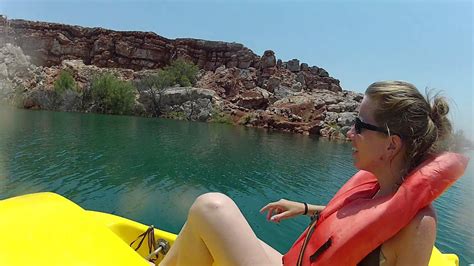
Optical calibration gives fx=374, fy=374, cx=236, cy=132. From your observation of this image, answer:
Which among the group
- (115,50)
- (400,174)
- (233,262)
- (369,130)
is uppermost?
(115,50)

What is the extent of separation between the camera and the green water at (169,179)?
7.57 m

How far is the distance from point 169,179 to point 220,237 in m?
9.00

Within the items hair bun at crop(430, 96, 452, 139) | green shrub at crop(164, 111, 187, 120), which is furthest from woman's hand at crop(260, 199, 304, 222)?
green shrub at crop(164, 111, 187, 120)

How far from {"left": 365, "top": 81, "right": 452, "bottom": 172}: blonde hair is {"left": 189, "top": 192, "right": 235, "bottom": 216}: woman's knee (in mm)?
707

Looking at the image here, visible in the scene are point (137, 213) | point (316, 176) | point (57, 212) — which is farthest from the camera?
point (316, 176)

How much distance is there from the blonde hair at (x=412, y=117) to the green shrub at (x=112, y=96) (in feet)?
124

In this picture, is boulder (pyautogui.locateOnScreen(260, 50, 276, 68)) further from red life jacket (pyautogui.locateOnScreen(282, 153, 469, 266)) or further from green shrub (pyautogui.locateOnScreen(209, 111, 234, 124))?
red life jacket (pyautogui.locateOnScreen(282, 153, 469, 266))

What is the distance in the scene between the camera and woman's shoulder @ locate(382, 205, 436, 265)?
125 centimetres

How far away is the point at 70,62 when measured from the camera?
46.4 m

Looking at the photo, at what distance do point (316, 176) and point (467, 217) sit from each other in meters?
4.80

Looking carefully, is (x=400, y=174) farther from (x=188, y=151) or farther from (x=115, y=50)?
(x=115, y=50)

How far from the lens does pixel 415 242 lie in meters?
1.28

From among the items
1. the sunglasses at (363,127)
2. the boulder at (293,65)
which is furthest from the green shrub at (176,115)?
the sunglasses at (363,127)

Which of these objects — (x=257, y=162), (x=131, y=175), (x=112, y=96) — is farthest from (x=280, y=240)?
(x=112, y=96)
